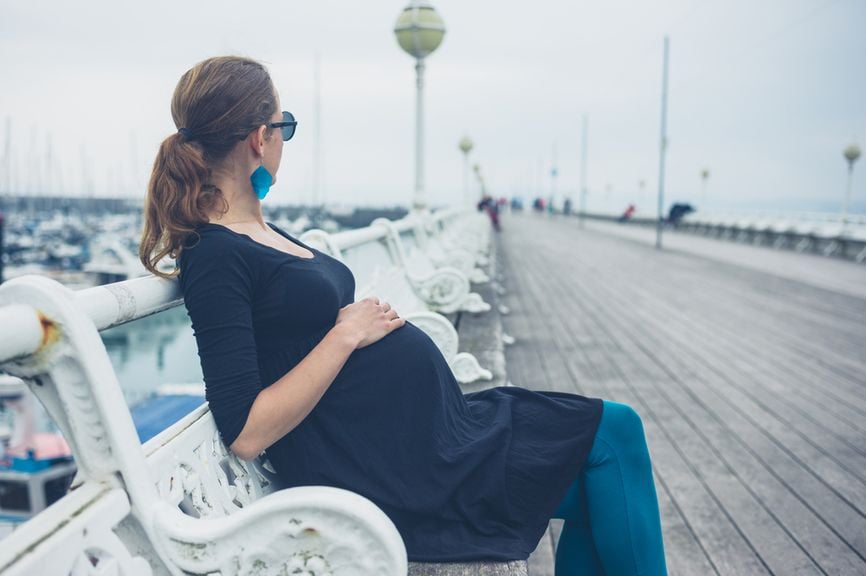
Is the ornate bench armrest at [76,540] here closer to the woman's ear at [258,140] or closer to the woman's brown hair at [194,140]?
the woman's brown hair at [194,140]

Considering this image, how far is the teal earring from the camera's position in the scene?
1.68 m

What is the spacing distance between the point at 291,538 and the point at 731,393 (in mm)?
4070

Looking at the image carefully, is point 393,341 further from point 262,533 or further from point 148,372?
point 148,372

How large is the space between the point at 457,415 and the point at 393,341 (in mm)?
246

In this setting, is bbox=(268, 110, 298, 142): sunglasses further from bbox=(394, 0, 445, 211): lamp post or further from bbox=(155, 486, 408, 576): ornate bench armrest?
bbox=(394, 0, 445, 211): lamp post

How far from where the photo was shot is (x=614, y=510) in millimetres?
1672

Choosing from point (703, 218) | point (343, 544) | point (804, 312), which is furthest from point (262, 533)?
point (703, 218)

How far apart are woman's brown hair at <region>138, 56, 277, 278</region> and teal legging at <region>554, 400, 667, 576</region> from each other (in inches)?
40.6

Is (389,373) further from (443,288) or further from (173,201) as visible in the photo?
(443,288)

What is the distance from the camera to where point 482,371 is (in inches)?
122

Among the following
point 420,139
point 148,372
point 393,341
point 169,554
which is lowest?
point 148,372

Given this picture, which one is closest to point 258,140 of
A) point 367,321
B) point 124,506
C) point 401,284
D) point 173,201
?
point 173,201

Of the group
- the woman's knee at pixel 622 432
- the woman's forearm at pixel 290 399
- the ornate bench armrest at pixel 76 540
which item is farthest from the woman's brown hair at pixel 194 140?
the woman's knee at pixel 622 432

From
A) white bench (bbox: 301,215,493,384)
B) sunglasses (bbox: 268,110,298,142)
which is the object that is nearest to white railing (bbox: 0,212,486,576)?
sunglasses (bbox: 268,110,298,142)
